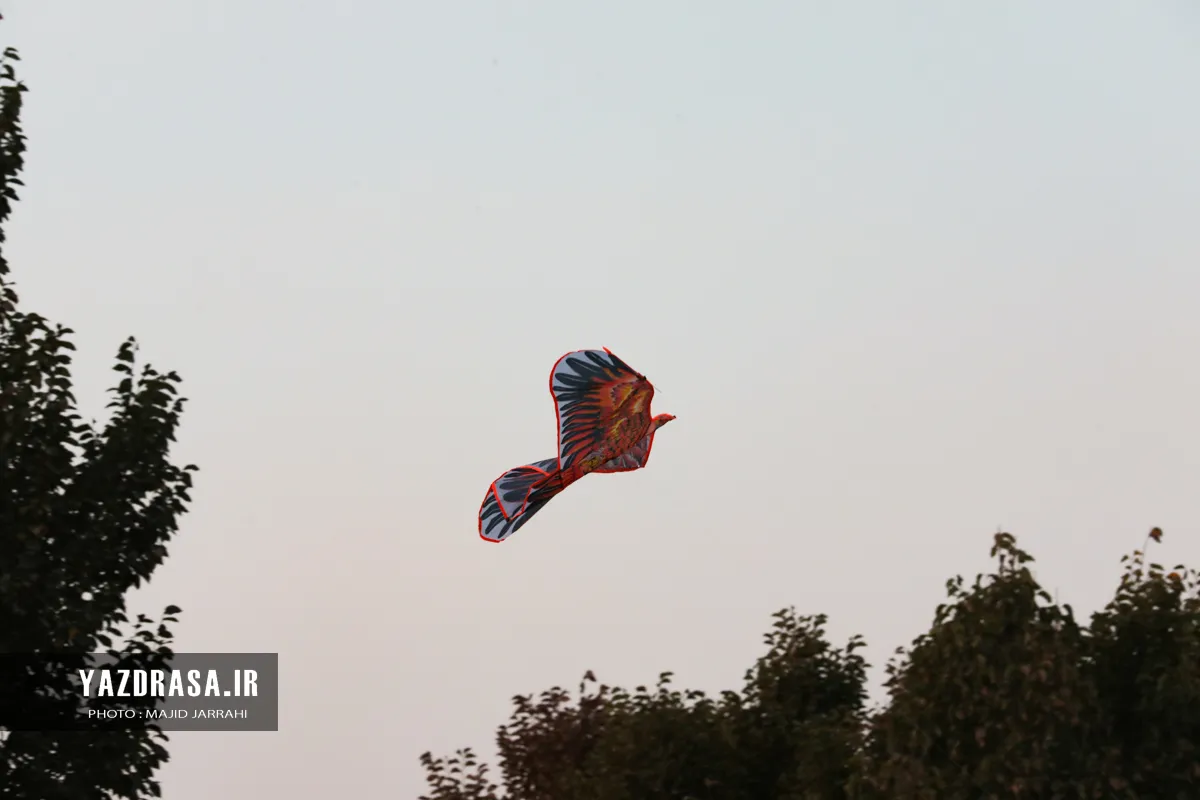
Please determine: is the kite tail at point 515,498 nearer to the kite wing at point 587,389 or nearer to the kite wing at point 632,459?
the kite wing at point 632,459

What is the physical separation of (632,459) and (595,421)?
1196 mm

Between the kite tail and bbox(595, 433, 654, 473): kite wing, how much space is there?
0.77 m

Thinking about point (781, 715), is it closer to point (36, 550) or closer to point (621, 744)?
point (621, 744)

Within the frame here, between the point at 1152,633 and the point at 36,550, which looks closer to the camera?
the point at 36,550

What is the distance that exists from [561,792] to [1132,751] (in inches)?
325

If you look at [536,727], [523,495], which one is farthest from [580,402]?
[536,727]

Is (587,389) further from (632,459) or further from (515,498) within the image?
(515,498)

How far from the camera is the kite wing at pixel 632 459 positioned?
56.5 ft

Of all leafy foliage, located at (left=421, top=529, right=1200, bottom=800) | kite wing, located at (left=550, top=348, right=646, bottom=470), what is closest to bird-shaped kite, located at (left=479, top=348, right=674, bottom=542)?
kite wing, located at (left=550, top=348, right=646, bottom=470)

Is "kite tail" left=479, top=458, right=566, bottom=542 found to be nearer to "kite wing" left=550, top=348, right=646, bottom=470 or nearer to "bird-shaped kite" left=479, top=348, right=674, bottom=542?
"bird-shaped kite" left=479, top=348, right=674, bottom=542

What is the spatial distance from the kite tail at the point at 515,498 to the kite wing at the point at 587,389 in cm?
139

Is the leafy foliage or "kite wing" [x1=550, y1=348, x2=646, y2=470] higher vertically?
"kite wing" [x1=550, y1=348, x2=646, y2=470]

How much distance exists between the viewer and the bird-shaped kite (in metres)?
16.1

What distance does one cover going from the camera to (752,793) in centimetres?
2186
